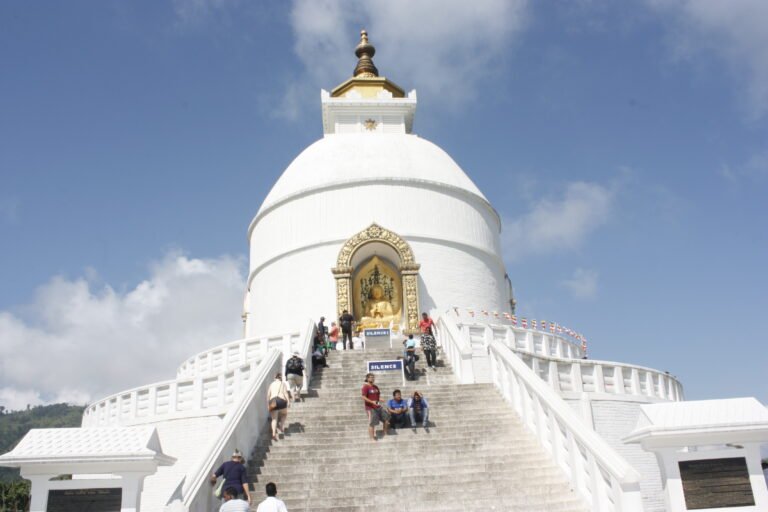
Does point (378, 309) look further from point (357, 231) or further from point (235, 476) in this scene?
point (235, 476)

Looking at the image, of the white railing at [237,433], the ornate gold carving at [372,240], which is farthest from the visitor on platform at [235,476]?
the ornate gold carving at [372,240]

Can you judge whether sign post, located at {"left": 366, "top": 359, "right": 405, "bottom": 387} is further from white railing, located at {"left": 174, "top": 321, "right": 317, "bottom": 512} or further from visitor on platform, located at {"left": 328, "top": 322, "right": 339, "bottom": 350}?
visitor on platform, located at {"left": 328, "top": 322, "right": 339, "bottom": 350}

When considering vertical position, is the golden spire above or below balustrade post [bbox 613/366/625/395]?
above

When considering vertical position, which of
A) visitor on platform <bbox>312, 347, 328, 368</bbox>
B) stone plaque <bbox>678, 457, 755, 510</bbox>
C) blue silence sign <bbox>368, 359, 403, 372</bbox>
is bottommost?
stone plaque <bbox>678, 457, 755, 510</bbox>

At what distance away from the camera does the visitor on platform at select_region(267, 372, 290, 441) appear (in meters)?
12.3

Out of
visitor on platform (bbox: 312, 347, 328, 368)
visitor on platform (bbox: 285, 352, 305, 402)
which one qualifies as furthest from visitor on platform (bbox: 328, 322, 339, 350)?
visitor on platform (bbox: 285, 352, 305, 402)

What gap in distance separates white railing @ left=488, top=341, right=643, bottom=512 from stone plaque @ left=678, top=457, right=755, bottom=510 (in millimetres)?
723

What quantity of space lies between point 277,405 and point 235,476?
2.74 m

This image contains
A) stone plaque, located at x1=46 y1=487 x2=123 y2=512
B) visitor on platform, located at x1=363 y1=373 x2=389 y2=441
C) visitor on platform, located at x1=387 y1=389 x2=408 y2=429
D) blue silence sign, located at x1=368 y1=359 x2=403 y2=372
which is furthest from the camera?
blue silence sign, located at x1=368 y1=359 x2=403 y2=372

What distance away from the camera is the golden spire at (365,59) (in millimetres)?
35188

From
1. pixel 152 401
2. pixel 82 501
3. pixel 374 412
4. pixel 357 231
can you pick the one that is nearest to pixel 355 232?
pixel 357 231

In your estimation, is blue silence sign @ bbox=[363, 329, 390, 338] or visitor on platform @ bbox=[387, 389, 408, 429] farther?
blue silence sign @ bbox=[363, 329, 390, 338]

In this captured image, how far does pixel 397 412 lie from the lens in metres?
12.4

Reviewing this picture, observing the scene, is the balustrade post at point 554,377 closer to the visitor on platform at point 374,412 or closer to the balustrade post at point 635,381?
the balustrade post at point 635,381
